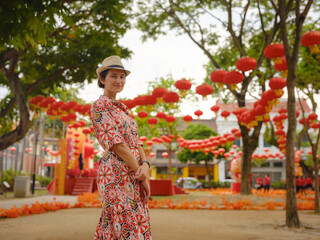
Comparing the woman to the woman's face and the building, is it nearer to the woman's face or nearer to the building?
the woman's face

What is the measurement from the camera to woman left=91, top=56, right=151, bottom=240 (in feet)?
6.84

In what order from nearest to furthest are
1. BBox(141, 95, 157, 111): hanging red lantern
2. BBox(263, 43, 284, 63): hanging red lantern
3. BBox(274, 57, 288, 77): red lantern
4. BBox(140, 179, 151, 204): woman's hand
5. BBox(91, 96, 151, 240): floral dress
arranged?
BBox(91, 96, 151, 240): floral dress
BBox(140, 179, 151, 204): woman's hand
BBox(263, 43, 284, 63): hanging red lantern
BBox(274, 57, 288, 77): red lantern
BBox(141, 95, 157, 111): hanging red lantern

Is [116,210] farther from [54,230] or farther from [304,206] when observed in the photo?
[304,206]

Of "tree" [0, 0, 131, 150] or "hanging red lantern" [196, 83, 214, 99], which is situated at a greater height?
"tree" [0, 0, 131, 150]

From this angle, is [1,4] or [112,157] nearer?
[112,157]

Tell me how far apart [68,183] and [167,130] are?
9575 mm

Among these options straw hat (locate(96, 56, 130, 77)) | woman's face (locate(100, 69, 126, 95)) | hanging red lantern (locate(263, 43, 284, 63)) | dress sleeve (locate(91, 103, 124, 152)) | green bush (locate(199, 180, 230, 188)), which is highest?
hanging red lantern (locate(263, 43, 284, 63))

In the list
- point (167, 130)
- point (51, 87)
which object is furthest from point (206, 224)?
point (167, 130)

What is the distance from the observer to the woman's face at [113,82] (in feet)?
7.87

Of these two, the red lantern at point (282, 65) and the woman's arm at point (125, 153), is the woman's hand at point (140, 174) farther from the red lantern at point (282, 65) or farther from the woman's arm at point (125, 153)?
the red lantern at point (282, 65)

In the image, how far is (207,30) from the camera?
15023mm

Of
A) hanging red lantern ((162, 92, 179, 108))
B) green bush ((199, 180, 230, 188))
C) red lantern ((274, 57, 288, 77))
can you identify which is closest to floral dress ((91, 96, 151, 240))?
red lantern ((274, 57, 288, 77))

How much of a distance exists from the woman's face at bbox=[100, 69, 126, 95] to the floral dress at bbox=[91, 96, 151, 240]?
165 mm

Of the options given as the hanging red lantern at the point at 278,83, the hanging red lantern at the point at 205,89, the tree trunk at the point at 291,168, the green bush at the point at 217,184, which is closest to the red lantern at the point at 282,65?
the hanging red lantern at the point at 278,83
